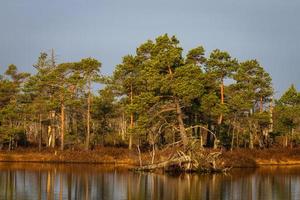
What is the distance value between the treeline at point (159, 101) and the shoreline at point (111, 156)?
247 cm

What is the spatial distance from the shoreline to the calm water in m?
16.1

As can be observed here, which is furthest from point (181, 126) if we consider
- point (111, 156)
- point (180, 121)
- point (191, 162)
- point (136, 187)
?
point (136, 187)

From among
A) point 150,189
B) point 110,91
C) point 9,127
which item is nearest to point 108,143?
point 110,91

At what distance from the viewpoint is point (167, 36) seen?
61375 mm

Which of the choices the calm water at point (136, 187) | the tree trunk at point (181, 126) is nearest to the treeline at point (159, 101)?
the tree trunk at point (181, 126)

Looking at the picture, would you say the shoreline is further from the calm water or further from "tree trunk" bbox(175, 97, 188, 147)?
the calm water

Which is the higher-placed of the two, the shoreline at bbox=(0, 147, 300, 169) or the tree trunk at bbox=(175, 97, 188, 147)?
the tree trunk at bbox=(175, 97, 188, 147)

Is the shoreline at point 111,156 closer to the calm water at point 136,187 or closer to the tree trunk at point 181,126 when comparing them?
the tree trunk at point 181,126

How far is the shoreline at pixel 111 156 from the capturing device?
65438 mm

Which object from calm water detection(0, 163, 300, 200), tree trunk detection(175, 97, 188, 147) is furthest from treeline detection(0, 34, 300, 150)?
calm water detection(0, 163, 300, 200)

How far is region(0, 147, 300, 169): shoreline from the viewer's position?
65438 millimetres

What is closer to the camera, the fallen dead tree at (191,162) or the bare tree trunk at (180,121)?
the fallen dead tree at (191,162)

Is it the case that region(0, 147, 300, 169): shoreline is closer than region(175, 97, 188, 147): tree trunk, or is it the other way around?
region(175, 97, 188, 147): tree trunk

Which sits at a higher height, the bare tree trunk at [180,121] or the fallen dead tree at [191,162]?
the bare tree trunk at [180,121]
